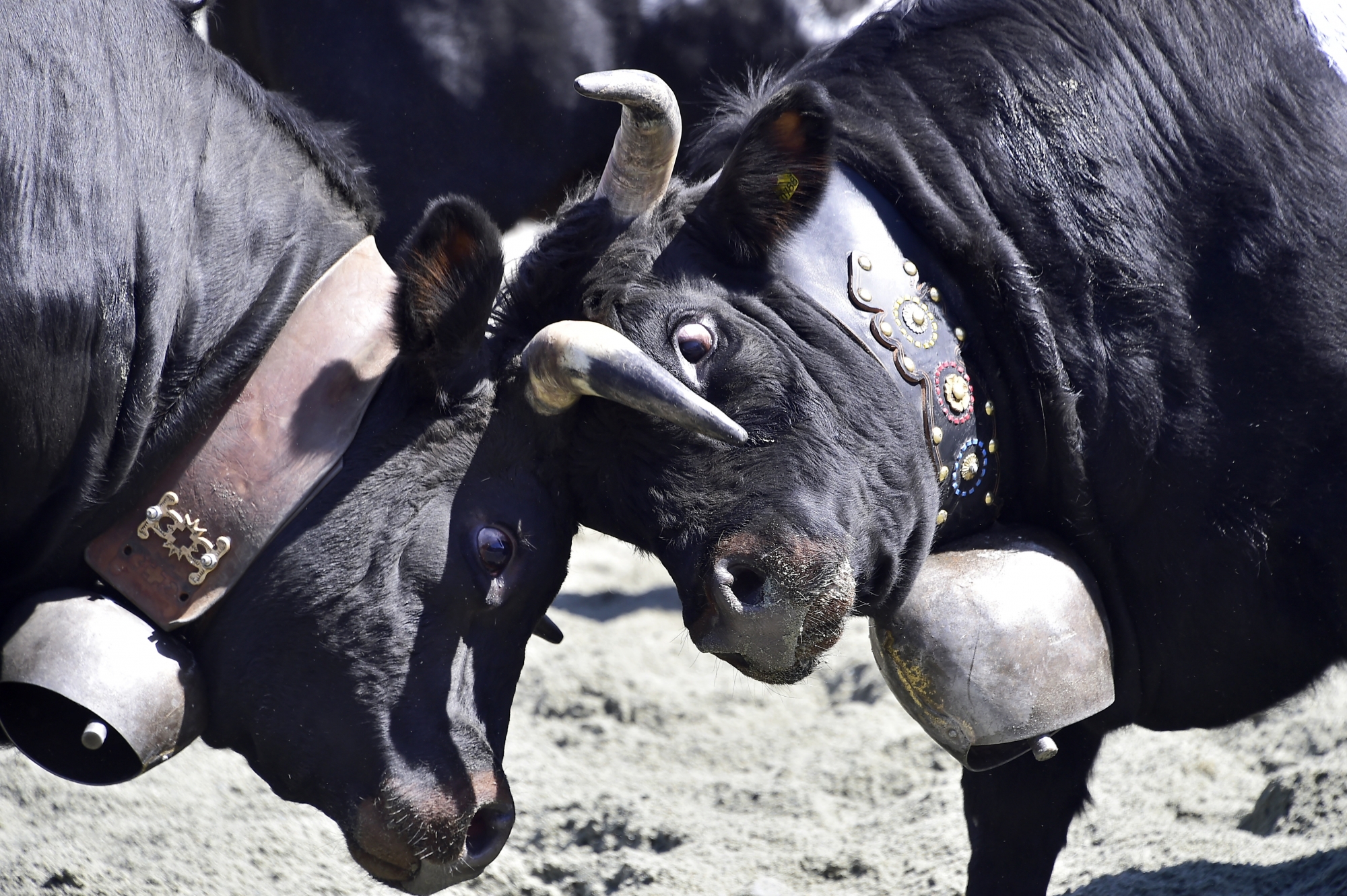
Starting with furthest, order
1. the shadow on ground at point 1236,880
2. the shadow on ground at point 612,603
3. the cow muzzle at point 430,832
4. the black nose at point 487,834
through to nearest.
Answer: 1. the shadow on ground at point 612,603
2. the shadow on ground at point 1236,880
3. the black nose at point 487,834
4. the cow muzzle at point 430,832

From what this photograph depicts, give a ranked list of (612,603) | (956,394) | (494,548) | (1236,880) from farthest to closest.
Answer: (612,603), (1236,880), (956,394), (494,548)

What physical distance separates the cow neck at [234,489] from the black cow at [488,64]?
1614 mm

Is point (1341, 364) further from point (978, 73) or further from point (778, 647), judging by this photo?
point (778, 647)

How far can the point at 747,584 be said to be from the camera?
2398 millimetres

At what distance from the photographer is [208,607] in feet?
7.99

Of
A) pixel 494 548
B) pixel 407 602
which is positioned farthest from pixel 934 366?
pixel 407 602

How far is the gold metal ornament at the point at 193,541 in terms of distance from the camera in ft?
7.90

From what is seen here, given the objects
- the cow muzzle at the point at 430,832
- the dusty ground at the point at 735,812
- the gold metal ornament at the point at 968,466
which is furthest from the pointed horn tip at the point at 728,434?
the dusty ground at the point at 735,812

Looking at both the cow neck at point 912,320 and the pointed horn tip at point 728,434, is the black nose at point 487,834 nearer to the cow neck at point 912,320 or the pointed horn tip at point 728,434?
the pointed horn tip at point 728,434

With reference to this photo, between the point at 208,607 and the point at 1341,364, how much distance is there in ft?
6.99

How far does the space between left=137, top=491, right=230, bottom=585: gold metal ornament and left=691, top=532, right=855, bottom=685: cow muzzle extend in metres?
0.86

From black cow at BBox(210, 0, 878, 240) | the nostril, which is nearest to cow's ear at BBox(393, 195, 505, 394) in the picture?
the nostril

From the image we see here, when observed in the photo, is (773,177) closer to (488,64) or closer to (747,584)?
(747,584)

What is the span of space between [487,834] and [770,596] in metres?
0.75
